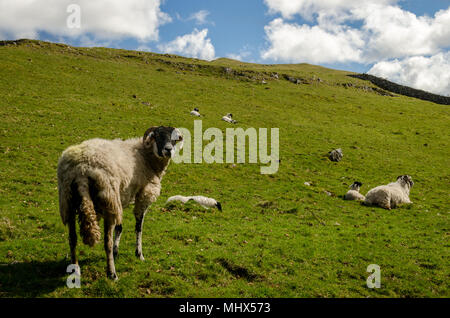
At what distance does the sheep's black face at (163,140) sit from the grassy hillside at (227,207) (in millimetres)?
3423

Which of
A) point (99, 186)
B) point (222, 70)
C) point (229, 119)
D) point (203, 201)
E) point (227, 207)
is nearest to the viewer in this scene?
point (99, 186)

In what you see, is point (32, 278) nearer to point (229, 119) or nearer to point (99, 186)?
point (99, 186)

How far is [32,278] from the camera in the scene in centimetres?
739

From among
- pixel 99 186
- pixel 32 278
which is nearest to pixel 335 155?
pixel 99 186

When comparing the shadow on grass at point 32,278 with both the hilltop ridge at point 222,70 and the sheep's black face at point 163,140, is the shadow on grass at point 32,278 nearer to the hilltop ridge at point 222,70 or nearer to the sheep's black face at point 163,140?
the sheep's black face at point 163,140

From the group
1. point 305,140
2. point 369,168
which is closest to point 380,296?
point 369,168

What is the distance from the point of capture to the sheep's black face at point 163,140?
344 inches

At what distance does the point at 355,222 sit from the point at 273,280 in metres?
8.95

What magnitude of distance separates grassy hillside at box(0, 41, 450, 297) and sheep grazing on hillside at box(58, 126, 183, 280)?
5.28 ft

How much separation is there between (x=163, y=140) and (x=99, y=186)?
103 inches

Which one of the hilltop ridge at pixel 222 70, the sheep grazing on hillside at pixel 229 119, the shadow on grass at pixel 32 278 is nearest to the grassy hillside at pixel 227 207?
the shadow on grass at pixel 32 278

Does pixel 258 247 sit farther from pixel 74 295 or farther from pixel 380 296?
pixel 74 295

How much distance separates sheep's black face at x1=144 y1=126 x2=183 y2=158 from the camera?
8.74m

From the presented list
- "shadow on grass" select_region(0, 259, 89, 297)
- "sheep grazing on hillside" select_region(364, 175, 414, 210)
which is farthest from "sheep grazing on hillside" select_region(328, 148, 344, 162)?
"shadow on grass" select_region(0, 259, 89, 297)
